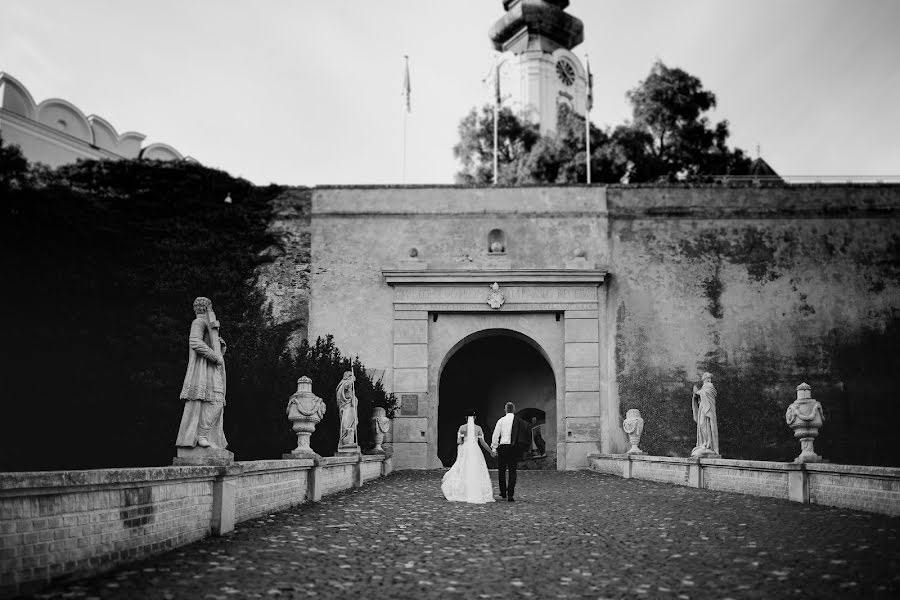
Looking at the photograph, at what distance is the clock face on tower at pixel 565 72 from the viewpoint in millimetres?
52000

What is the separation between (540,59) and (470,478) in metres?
42.9

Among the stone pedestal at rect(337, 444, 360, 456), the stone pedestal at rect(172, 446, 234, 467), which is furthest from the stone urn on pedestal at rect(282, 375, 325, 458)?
the stone pedestal at rect(172, 446, 234, 467)

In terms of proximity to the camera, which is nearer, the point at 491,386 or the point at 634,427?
the point at 634,427

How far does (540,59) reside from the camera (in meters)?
51.2

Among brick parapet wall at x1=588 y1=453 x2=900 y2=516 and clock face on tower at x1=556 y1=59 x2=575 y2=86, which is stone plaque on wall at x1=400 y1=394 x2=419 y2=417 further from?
clock face on tower at x1=556 y1=59 x2=575 y2=86

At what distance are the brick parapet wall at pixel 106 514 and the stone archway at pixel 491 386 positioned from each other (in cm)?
1882

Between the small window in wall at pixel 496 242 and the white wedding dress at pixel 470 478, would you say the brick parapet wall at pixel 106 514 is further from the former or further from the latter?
the small window in wall at pixel 496 242

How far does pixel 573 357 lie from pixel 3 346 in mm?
15213

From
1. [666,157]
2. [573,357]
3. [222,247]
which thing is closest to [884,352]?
[573,357]

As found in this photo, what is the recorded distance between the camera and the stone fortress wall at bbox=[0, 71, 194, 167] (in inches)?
1099

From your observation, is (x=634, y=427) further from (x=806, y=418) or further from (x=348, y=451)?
(x=806, y=418)

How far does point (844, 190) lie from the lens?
24.8 metres

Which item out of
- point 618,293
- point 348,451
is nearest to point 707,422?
point 348,451

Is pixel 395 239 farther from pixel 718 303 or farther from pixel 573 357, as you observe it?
pixel 718 303
